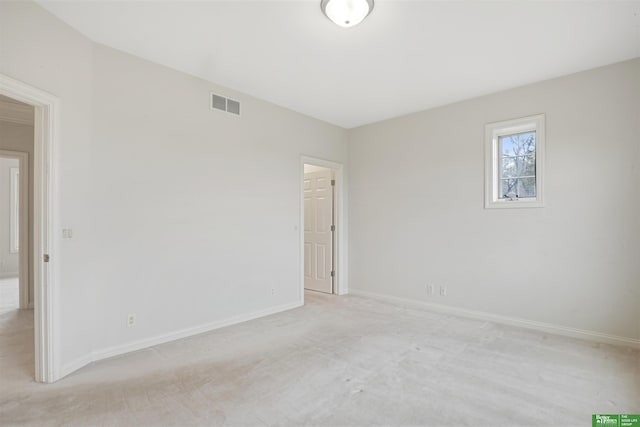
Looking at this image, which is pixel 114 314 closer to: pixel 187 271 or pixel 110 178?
pixel 187 271

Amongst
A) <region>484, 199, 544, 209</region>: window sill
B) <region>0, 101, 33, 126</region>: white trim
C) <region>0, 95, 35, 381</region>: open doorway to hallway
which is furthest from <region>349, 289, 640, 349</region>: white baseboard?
<region>0, 101, 33, 126</region>: white trim

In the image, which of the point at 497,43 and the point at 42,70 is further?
the point at 497,43

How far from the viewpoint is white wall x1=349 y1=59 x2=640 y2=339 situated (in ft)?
10.0

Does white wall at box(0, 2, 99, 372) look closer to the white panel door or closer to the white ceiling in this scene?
the white ceiling

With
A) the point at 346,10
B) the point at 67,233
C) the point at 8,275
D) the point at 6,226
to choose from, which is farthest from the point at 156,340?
the point at 6,226

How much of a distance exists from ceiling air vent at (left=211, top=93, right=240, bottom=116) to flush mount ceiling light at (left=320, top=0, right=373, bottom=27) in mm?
1750

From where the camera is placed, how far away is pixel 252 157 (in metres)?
3.95

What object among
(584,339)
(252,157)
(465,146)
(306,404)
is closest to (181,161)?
(252,157)

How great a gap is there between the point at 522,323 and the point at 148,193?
13.9 feet

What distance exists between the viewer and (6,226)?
659 cm

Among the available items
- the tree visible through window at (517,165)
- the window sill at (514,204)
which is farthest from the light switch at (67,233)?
the tree visible through window at (517,165)

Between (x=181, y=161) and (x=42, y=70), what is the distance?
1.25 m

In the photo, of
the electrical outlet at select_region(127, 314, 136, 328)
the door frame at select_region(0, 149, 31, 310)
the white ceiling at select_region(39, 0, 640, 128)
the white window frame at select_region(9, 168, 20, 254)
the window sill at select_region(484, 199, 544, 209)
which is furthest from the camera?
the white window frame at select_region(9, 168, 20, 254)

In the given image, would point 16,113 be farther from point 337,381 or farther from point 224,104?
point 337,381
